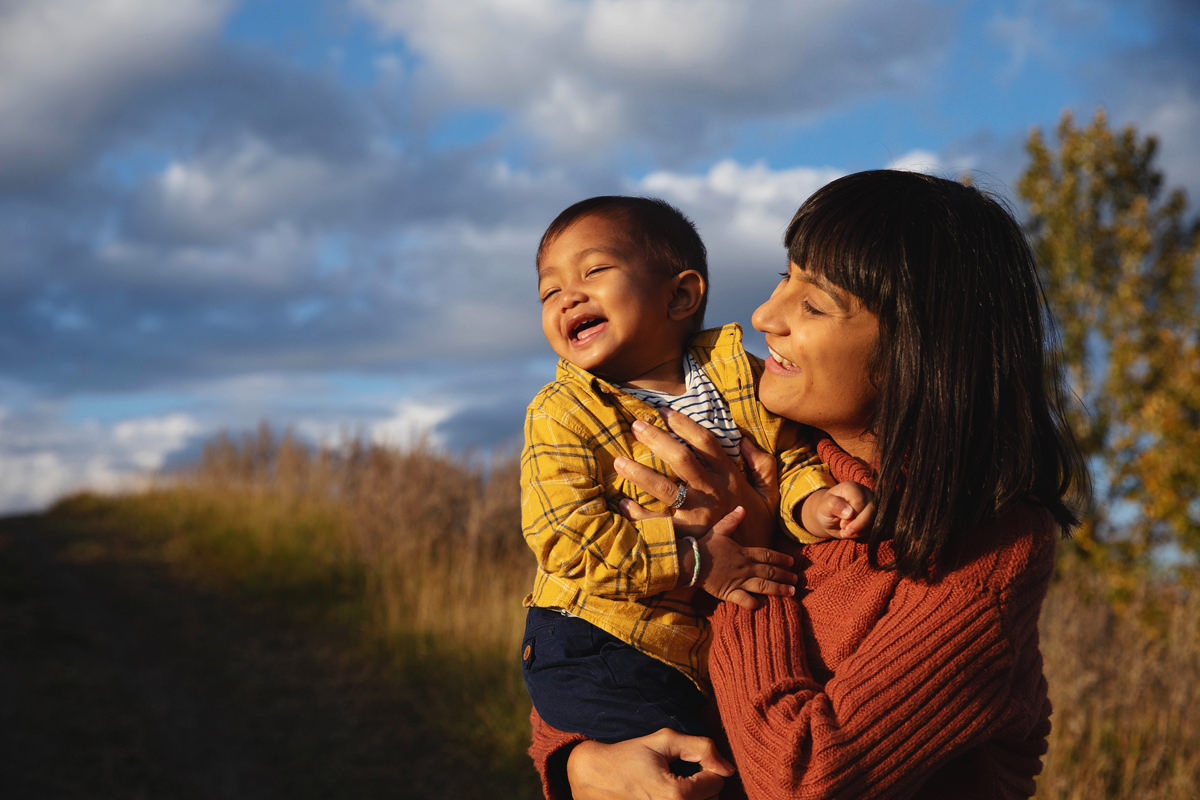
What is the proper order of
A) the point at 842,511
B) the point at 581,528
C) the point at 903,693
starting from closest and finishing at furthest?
the point at 903,693
the point at 842,511
the point at 581,528

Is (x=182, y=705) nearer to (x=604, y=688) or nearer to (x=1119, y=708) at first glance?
(x=604, y=688)

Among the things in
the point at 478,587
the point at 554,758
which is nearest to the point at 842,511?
the point at 554,758

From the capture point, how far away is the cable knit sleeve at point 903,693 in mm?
1551

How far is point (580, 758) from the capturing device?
75.0 inches

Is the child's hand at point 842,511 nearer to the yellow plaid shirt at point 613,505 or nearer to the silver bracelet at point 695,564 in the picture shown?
the yellow plaid shirt at point 613,505

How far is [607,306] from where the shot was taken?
2143 mm

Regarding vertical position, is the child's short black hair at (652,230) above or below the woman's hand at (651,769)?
above

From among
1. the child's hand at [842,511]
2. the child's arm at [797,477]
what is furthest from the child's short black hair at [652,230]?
the child's hand at [842,511]

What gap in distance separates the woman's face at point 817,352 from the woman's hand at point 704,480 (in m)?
0.18

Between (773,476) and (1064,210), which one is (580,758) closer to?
(773,476)

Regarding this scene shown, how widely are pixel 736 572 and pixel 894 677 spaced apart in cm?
38

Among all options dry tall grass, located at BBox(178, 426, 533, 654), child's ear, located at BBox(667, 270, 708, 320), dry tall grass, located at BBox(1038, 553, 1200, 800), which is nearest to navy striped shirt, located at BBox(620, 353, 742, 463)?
child's ear, located at BBox(667, 270, 708, 320)

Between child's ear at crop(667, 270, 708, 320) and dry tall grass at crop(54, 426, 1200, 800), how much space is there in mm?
3403

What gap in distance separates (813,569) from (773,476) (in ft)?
0.79
